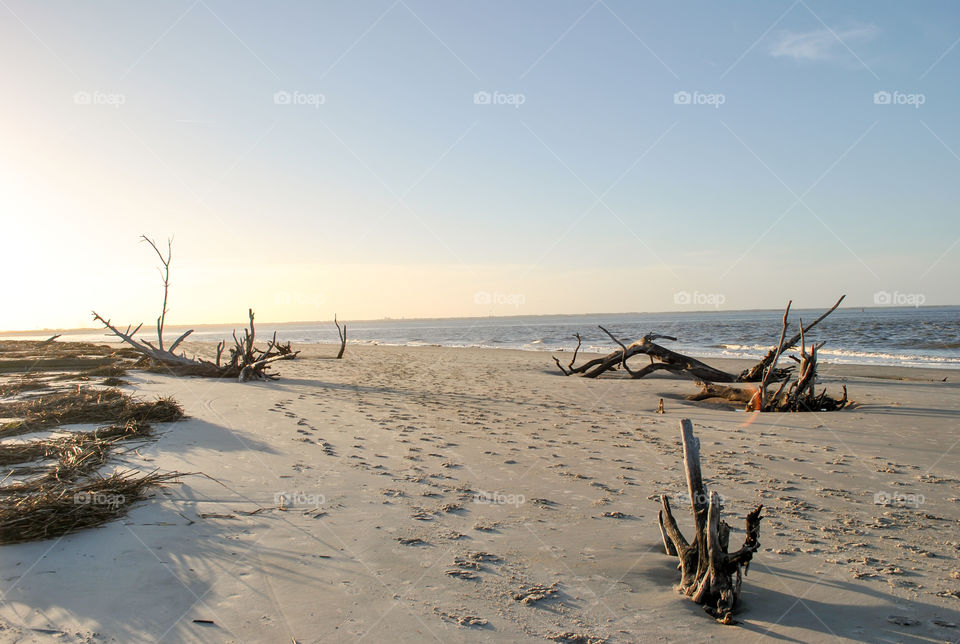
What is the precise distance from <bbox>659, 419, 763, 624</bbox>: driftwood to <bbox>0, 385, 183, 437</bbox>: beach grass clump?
6.97 metres

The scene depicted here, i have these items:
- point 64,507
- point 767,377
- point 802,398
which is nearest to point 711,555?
point 64,507

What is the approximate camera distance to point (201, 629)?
3.00 metres

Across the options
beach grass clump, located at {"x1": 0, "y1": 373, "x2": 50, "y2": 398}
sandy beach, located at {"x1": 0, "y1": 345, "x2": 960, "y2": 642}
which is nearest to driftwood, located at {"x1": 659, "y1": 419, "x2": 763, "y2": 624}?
sandy beach, located at {"x1": 0, "y1": 345, "x2": 960, "y2": 642}

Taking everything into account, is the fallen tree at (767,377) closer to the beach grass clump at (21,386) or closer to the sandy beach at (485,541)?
the sandy beach at (485,541)

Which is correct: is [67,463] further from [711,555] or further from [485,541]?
[711,555]

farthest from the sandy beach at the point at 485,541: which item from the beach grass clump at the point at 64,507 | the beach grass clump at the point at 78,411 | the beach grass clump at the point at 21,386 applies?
the beach grass clump at the point at 21,386

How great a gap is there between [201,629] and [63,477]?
2916mm

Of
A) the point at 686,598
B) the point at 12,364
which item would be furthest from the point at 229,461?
the point at 12,364

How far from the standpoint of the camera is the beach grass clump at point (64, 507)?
3891mm

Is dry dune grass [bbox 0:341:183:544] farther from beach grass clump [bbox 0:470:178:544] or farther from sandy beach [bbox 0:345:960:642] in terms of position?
sandy beach [bbox 0:345:960:642]

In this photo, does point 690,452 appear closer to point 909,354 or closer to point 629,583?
point 629,583

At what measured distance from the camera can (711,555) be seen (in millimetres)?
3295

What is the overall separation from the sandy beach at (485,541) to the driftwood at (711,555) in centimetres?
14

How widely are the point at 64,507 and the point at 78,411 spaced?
4591 millimetres
